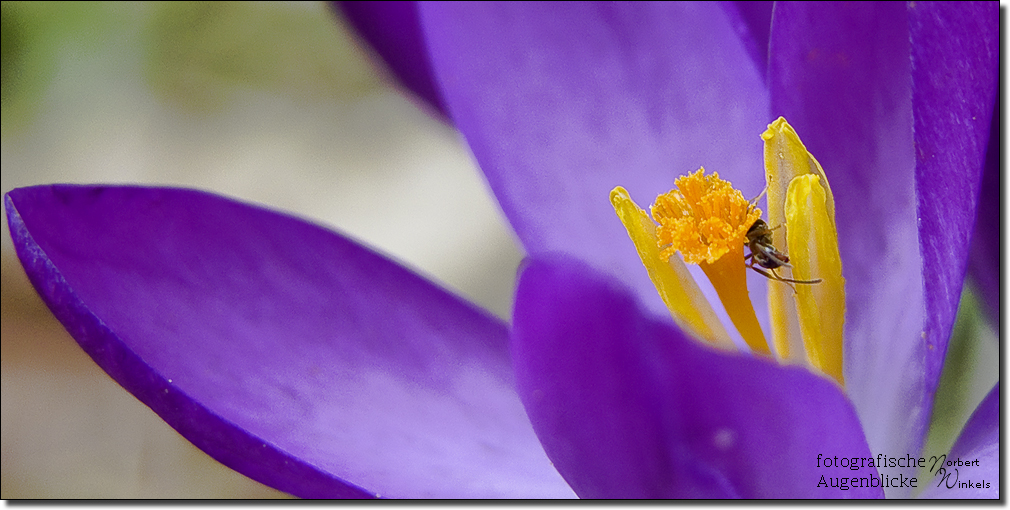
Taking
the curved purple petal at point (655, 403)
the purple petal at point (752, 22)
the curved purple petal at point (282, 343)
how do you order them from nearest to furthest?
the curved purple petal at point (655, 403)
the curved purple petal at point (282, 343)
the purple petal at point (752, 22)

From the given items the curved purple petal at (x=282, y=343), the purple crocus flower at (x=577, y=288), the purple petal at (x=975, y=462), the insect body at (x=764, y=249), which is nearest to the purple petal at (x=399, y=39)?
the purple crocus flower at (x=577, y=288)

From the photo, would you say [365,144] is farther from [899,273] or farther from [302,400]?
[899,273]

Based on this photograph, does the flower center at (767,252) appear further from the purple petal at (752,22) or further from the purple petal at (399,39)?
the purple petal at (399,39)

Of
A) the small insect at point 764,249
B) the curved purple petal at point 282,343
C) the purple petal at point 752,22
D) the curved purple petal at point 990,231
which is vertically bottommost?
the curved purple petal at point 282,343

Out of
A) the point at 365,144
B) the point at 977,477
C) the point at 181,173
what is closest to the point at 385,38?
the point at 365,144

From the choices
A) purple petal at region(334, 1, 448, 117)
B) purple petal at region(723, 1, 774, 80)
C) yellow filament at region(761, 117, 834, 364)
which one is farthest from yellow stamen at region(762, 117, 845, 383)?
purple petal at region(334, 1, 448, 117)

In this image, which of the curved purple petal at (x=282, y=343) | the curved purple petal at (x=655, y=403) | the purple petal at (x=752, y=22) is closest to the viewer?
the curved purple petal at (x=655, y=403)

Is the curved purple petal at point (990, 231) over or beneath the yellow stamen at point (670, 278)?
over

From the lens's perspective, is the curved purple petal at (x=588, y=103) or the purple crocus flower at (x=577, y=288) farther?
the curved purple petal at (x=588, y=103)
